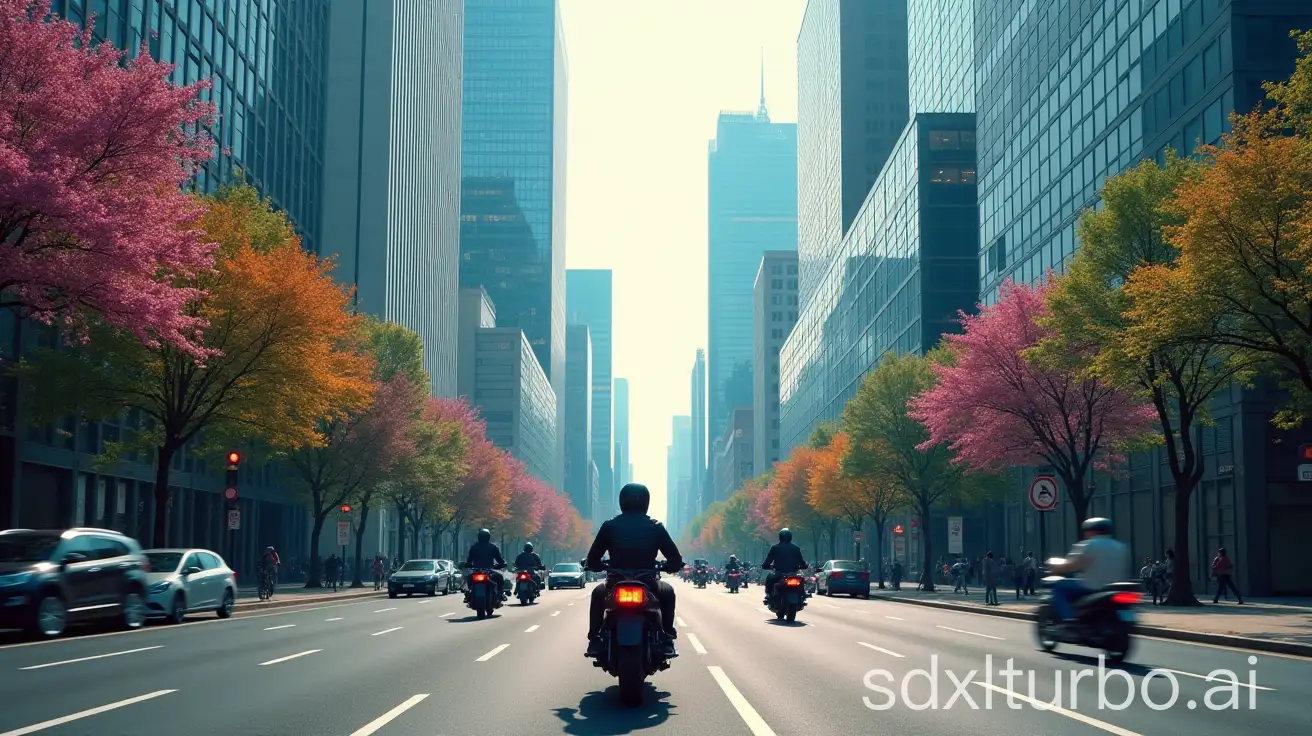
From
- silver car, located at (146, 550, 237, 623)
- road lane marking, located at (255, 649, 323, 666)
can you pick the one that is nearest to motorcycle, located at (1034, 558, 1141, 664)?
road lane marking, located at (255, 649, 323, 666)

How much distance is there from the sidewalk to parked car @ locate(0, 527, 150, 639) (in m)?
19.5

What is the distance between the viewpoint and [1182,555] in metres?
33.1

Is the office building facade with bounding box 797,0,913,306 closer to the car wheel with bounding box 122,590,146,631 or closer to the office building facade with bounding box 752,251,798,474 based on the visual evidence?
the office building facade with bounding box 752,251,798,474

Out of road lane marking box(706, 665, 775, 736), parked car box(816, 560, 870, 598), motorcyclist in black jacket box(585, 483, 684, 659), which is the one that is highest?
motorcyclist in black jacket box(585, 483, 684, 659)

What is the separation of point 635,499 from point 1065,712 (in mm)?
4645

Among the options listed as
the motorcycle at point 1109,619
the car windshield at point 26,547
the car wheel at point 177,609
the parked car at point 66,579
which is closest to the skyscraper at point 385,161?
the car wheel at point 177,609

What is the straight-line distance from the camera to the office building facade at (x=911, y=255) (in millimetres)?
78375

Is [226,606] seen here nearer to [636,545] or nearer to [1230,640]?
[636,545]

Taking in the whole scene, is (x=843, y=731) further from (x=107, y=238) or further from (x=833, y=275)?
(x=833, y=275)

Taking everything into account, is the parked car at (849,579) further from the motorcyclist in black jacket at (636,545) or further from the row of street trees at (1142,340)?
the motorcyclist in black jacket at (636,545)

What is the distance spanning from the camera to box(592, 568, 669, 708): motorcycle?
11258mm

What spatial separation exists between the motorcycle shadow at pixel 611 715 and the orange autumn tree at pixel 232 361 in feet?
72.3

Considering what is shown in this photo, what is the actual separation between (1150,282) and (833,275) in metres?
94.1

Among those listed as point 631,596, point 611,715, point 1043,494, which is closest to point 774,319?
point 1043,494
